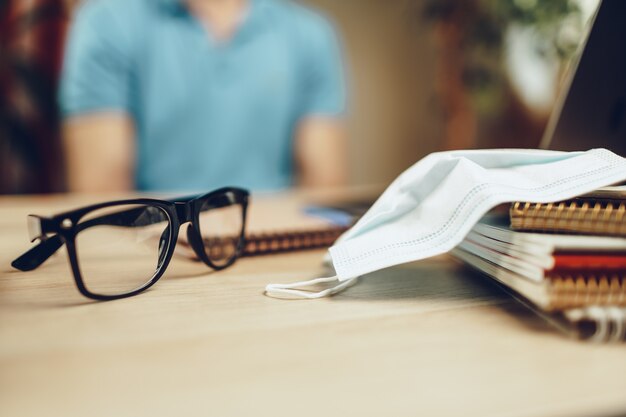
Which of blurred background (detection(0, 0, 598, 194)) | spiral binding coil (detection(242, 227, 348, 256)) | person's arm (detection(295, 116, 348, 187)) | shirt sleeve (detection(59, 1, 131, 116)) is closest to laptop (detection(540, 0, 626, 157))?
spiral binding coil (detection(242, 227, 348, 256))

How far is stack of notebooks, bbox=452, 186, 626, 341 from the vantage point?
0.92 feet

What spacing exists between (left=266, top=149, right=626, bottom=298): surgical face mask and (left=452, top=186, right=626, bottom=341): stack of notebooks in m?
0.01

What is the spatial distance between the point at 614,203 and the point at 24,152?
1613mm

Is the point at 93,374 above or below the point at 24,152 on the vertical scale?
below

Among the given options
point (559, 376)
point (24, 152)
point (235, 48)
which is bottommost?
point (559, 376)

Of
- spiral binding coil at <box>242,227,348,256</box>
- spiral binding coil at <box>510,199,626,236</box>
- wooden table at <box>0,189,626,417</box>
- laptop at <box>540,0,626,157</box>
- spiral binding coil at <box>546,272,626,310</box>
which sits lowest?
wooden table at <box>0,189,626,417</box>

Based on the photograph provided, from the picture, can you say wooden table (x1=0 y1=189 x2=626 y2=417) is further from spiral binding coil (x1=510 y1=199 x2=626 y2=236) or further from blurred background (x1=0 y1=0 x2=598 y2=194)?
blurred background (x1=0 y1=0 x2=598 y2=194)

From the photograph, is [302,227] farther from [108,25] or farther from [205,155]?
[108,25]

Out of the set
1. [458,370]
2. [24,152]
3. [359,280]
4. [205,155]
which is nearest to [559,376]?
[458,370]

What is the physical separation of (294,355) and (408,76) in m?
2.26

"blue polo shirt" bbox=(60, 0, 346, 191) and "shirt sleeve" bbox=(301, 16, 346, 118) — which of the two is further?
"shirt sleeve" bbox=(301, 16, 346, 118)

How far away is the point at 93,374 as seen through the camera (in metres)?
0.25

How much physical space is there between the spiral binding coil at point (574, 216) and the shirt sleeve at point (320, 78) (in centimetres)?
136

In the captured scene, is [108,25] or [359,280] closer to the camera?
[359,280]
